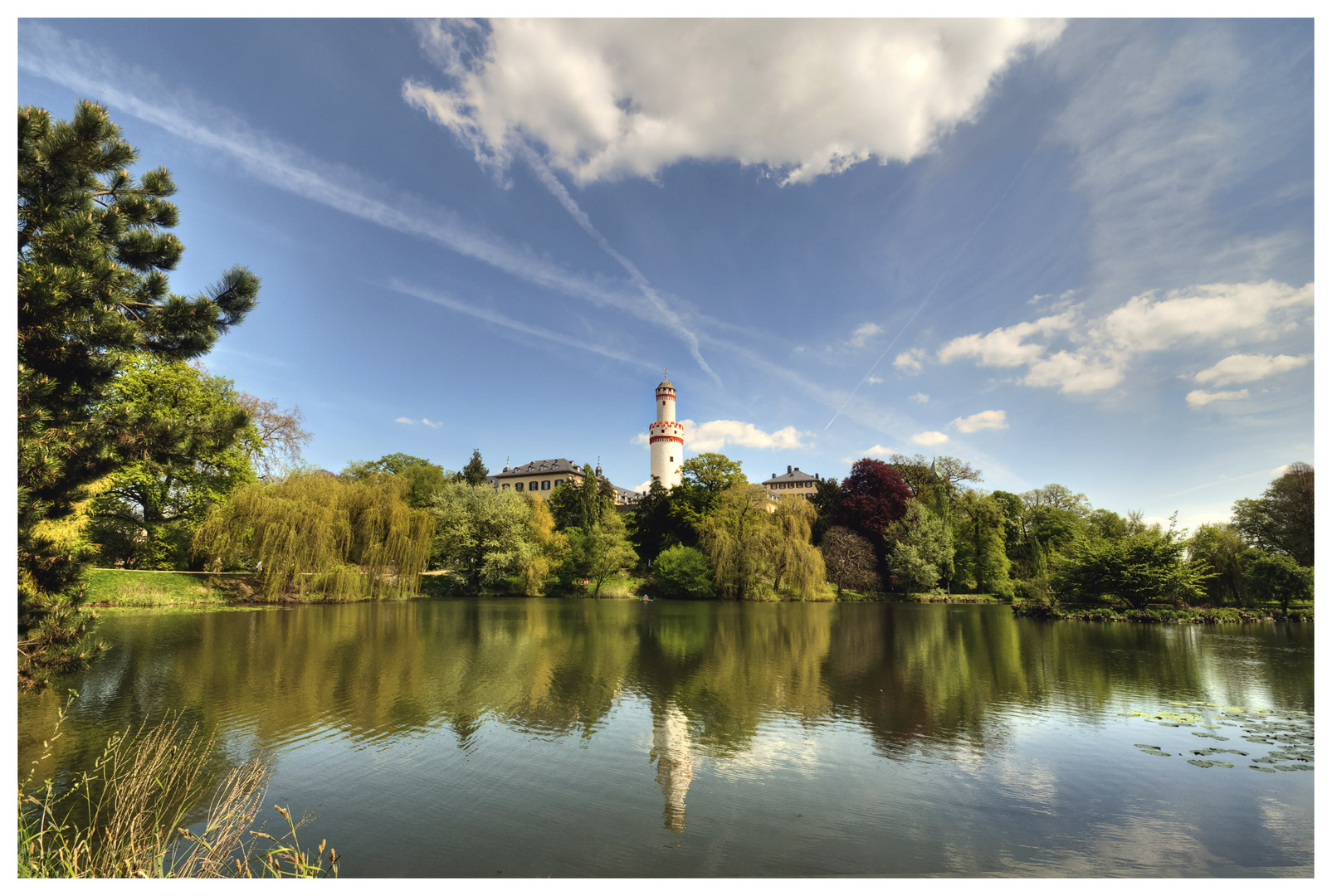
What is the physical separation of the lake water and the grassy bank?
7.34m

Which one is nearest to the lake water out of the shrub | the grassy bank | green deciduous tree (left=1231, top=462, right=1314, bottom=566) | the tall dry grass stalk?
the tall dry grass stalk

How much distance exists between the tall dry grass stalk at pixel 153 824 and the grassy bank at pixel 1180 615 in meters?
27.6

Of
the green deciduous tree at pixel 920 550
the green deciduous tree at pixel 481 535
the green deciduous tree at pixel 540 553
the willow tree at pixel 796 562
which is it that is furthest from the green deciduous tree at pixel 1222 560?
the green deciduous tree at pixel 481 535

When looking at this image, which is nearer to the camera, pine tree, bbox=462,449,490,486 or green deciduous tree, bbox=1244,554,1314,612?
green deciduous tree, bbox=1244,554,1314,612

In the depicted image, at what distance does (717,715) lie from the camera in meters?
8.88

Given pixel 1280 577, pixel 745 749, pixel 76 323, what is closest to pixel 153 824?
pixel 76 323

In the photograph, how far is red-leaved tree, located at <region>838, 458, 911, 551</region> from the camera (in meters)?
37.8

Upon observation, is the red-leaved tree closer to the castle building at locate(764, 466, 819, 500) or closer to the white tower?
the white tower

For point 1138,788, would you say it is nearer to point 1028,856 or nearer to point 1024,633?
point 1028,856

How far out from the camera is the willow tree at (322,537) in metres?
24.7

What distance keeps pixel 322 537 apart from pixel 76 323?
918 inches

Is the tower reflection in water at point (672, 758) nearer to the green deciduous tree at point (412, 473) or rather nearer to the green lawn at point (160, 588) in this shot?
the green lawn at point (160, 588)
